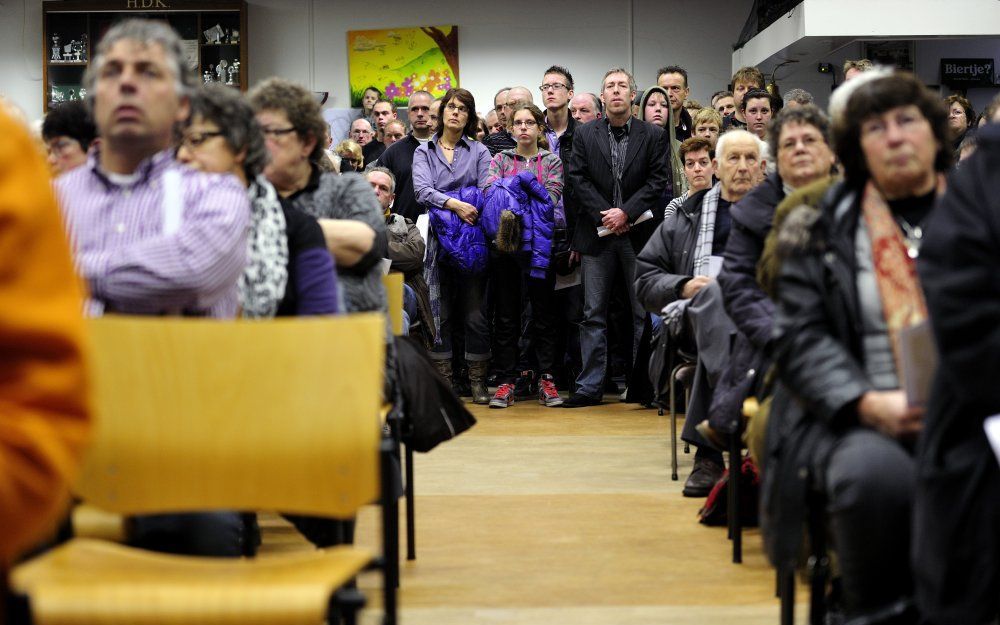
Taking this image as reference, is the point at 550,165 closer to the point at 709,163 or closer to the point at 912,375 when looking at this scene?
the point at 709,163

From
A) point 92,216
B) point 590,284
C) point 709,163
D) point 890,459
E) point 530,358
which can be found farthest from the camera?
point 530,358

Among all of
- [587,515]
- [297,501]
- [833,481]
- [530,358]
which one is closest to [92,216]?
[297,501]

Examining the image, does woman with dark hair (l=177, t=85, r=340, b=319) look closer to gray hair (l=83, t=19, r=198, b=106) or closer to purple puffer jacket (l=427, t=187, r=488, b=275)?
gray hair (l=83, t=19, r=198, b=106)

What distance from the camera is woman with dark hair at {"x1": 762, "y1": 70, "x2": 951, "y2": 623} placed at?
2.22 m

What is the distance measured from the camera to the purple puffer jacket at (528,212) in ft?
23.5

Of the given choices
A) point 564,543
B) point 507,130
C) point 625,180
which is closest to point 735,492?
point 564,543

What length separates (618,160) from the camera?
6957 millimetres

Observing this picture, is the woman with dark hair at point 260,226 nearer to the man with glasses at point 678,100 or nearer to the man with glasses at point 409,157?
the man with glasses at point 409,157


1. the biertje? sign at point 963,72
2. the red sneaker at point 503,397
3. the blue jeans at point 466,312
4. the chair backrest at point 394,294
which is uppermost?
the biertje? sign at point 963,72

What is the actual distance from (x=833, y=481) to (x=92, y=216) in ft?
4.81

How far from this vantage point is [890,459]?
7.32 ft

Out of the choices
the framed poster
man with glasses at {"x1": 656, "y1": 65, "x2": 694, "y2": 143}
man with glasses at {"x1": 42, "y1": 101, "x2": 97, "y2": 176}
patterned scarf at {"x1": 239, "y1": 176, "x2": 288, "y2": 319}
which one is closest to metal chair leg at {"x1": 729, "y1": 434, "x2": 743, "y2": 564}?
patterned scarf at {"x1": 239, "y1": 176, "x2": 288, "y2": 319}

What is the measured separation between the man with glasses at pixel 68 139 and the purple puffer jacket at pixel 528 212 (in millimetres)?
3607

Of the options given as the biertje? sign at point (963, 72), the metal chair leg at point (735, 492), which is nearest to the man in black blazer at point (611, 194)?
the metal chair leg at point (735, 492)
